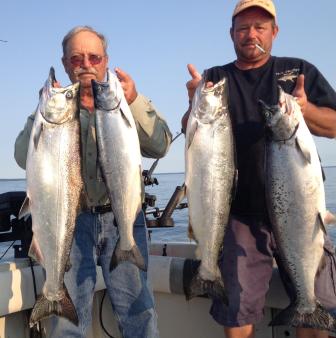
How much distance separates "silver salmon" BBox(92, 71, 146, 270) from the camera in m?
3.85

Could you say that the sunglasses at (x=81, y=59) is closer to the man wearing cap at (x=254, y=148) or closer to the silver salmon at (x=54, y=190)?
the silver salmon at (x=54, y=190)

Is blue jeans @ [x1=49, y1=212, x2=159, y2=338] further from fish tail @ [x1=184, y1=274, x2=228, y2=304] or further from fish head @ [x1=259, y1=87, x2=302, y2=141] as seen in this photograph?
fish head @ [x1=259, y1=87, x2=302, y2=141]

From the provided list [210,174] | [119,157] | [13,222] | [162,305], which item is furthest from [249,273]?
[13,222]

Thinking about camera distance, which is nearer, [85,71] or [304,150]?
[304,150]

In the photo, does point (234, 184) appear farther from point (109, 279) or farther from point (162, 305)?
point (162, 305)

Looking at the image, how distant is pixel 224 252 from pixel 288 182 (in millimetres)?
896

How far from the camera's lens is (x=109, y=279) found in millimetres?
4293

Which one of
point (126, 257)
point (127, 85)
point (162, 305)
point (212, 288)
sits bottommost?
point (162, 305)

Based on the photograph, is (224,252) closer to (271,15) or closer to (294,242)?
(294,242)

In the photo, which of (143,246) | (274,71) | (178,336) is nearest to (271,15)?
(274,71)

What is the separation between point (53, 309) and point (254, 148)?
2.28 meters

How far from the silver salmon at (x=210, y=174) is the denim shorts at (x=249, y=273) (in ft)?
0.70

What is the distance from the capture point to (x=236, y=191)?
4.11 metres

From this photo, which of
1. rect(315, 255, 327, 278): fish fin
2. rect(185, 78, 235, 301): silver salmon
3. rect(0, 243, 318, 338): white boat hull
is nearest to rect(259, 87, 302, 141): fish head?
rect(185, 78, 235, 301): silver salmon
